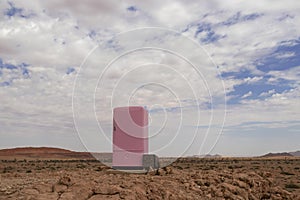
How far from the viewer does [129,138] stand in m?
18.8

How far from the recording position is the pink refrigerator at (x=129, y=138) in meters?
18.8

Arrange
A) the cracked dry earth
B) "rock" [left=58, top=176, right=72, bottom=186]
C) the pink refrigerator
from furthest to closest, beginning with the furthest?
the pink refrigerator, "rock" [left=58, top=176, right=72, bottom=186], the cracked dry earth

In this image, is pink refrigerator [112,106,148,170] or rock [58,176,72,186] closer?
rock [58,176,72,186]

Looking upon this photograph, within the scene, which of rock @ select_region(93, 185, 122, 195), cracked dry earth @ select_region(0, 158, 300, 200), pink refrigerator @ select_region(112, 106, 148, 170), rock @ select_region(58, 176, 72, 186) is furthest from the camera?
pink refrigerator @ select_region(112, 106, 148, 170)

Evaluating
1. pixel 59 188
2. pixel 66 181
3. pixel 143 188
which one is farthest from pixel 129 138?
pixel 59 188

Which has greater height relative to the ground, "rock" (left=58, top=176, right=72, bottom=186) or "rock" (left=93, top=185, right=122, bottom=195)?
"rock" (left=58, top=176, right=72, bottom=186)

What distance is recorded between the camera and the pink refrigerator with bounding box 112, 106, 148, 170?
18766 mm

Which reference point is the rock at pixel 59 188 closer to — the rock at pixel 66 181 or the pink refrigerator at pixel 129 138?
the rock at pixel 66 181

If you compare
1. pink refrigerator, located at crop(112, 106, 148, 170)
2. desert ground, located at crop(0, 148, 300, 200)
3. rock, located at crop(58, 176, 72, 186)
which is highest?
pink refrigerator, located at crop(112, 106, 148, 170)

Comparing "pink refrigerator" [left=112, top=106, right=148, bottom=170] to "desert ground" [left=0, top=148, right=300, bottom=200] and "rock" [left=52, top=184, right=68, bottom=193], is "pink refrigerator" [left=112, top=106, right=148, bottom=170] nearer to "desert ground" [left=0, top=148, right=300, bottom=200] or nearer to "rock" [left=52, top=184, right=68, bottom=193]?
"desert ground" [left=0, top=148, right=300, bottom=200]

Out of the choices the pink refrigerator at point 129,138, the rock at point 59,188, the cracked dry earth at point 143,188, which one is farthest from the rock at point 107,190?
the pink refrigerator at point 129,138

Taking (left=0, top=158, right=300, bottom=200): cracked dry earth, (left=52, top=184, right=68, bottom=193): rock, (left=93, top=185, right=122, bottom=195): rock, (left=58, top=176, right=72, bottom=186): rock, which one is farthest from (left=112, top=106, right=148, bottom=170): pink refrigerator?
(left=93, top=185, right=122, bottom=195): rock

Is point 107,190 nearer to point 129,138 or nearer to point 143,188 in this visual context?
point 143,188

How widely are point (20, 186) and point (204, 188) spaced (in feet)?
18.8
